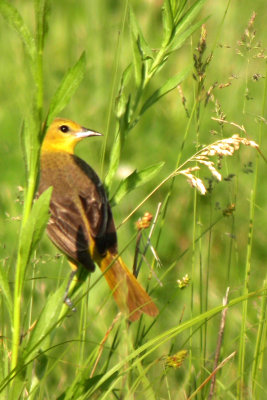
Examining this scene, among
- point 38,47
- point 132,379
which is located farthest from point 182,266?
point 38,47

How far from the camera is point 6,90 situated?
6191 millimetres

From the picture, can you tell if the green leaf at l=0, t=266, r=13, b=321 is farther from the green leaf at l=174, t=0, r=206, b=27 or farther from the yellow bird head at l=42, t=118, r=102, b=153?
the yellow bird head at l=42, t=118, r=102, b=153

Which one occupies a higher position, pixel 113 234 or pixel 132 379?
pixel 113 234

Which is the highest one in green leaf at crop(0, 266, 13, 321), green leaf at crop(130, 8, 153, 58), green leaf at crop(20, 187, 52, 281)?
green leaf at crop(130, 8, 153, 58)

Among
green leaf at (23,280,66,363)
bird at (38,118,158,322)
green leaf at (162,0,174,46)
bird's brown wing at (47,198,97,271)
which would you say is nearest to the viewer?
green leaf at (23,280,66,363)

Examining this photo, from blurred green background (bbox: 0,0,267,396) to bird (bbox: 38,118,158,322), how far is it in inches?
22.8

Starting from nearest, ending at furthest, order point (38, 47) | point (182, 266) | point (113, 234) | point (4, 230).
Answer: point (38, 47) → point (113, 234) → point (182, 266) → point (4, 230)

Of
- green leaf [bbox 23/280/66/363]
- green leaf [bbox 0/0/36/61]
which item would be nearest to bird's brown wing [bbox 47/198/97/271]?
green leaf [bbox 23/280/66/363]

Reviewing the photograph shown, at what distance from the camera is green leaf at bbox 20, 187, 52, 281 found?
2195 millimetres

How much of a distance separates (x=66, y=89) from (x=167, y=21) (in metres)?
0.39

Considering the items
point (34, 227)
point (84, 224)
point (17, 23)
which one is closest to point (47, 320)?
point (34, 227)

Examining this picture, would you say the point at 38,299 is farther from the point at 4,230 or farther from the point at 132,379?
the point at 132,379

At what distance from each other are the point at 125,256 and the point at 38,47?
7.29 ft

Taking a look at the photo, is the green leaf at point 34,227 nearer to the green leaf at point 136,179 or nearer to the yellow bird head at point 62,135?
the green leaf at point 136,179
